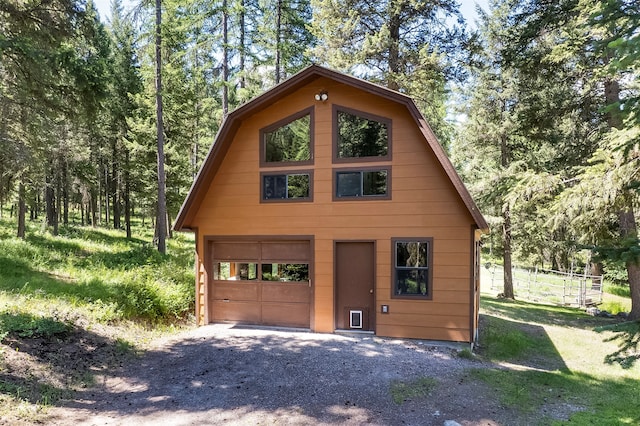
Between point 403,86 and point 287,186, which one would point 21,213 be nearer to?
point 287,186

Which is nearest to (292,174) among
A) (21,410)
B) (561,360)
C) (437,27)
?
(21,410)

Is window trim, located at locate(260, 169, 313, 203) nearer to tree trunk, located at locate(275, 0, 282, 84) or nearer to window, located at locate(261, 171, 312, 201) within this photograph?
window, located at locate(261, 171, 312, 201)

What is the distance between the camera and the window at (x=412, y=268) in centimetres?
829

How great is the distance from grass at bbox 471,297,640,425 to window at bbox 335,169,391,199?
3.95m

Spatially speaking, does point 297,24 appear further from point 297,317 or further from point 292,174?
point 297,317

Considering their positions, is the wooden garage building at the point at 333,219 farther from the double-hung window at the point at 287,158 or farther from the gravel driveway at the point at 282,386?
the gravel driveway at the point at 282,386

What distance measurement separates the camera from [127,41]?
2258cm

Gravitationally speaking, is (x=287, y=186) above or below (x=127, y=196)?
below

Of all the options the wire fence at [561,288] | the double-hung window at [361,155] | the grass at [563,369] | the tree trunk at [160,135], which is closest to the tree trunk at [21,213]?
the tree trunk at [160,135]

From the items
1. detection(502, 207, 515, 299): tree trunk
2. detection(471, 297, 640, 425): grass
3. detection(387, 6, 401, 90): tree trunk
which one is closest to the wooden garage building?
detection(471, 297, 640, 425): grass

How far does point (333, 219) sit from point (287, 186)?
4.43 ft

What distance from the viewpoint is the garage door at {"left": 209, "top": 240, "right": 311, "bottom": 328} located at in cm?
909

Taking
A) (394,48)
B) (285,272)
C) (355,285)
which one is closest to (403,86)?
(394,48)

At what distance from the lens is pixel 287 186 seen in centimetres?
916
